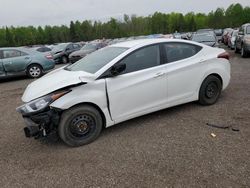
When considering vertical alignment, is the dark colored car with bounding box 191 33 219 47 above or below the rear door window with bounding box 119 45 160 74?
below

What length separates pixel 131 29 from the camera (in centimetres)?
9238

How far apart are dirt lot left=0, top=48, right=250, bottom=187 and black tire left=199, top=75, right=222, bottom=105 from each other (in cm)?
29

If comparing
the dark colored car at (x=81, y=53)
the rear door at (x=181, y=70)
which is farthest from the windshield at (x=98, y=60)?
the dark colored car at (x=81, y=53)

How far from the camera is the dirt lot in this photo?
10.7 ft

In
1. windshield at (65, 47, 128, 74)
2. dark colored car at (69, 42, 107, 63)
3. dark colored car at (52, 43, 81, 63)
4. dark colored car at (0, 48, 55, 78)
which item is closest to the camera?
windshield at (65, 47, 128, 74)

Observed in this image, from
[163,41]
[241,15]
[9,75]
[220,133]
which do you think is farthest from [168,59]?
[241,15]

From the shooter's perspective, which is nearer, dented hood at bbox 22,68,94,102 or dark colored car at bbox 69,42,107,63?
dented hood at bbox 22,68,94,102

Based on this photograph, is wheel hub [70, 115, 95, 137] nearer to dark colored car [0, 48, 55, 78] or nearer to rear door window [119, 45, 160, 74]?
rear door window [119, 45, 160, 74]

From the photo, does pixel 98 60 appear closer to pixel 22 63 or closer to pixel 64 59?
pixel 22 63

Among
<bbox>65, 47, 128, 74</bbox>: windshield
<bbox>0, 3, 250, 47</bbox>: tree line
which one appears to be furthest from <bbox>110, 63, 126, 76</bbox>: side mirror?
<bbox>0, 3, 250, 47</bbox>: tree line

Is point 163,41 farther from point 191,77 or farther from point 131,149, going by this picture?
point 131,149

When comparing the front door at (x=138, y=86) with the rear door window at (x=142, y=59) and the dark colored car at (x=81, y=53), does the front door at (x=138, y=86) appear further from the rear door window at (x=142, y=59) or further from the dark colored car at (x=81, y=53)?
the dark colored car at (x=81, y=53)

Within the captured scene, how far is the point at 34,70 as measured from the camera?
468 inches

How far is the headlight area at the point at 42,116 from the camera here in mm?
3996
